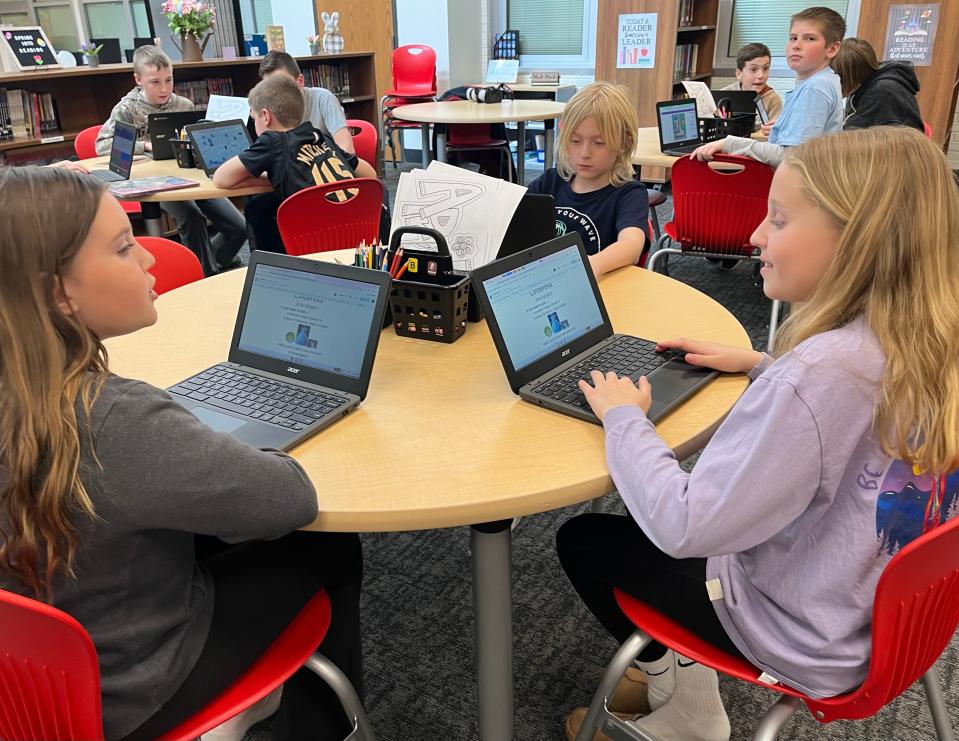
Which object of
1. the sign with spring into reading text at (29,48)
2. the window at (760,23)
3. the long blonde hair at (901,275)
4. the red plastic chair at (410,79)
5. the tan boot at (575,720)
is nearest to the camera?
the long blonde hair at (901,275)

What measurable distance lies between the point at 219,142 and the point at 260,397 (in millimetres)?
2502

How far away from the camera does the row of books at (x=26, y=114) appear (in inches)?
163

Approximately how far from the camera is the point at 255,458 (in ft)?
3.07

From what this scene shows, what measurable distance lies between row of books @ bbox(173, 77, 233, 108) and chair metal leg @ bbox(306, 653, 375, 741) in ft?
16.1

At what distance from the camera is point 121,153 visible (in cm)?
325

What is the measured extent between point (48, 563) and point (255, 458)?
24 centimetres

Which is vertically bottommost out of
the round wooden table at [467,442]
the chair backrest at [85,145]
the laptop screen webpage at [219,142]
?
the round wooden table at [467,442]

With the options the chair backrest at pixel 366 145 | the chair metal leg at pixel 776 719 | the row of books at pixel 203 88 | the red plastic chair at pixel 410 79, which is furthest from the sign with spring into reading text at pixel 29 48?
the chair metal leg at pixel 776 719

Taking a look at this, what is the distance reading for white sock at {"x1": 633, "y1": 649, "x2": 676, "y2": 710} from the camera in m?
1.37

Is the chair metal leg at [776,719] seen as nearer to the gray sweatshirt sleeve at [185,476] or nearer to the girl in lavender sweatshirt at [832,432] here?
the girl in lavender sweatshirt at [832,432]

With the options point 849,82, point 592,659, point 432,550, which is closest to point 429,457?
point 592,659

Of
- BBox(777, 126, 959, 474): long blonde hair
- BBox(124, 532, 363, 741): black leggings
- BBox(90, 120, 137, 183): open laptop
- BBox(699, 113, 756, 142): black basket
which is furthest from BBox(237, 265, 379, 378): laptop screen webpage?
BBox(699, 113, 756, 142): black basket

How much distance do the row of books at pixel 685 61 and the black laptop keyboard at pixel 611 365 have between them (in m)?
5.46

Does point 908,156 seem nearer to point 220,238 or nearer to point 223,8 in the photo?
point 220,238
